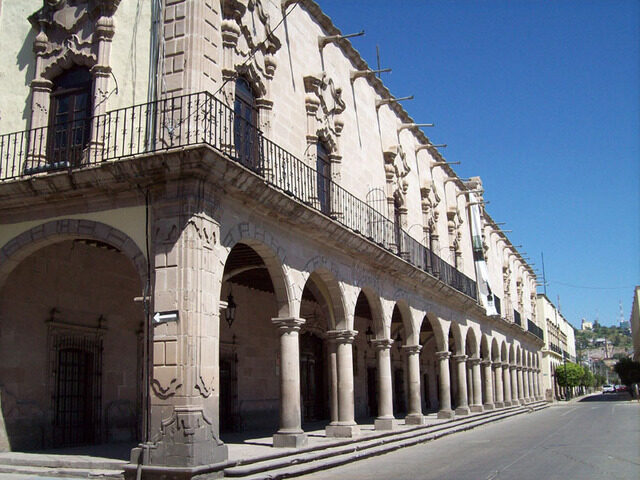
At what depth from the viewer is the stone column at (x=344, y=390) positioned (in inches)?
528

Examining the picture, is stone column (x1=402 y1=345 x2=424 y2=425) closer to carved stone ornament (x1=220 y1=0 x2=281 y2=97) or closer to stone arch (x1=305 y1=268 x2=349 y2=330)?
stone arch (x1=305 y1=268 x2=349 y2=330)

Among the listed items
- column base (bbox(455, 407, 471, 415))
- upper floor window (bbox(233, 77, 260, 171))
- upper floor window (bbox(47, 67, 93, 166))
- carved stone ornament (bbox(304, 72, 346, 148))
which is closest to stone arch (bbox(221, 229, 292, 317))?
upper floor window (bbox(233, 77, 260, 171))

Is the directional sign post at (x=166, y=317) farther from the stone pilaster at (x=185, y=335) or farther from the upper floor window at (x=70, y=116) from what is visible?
the upper floor window at (x=70, y=116)

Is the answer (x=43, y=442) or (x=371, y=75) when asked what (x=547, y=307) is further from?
(x=43, y=442)

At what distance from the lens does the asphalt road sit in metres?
9.54

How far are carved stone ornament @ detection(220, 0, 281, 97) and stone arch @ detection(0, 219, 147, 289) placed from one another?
334 centimetres

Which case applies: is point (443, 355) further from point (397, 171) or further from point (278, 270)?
point (278, 270)

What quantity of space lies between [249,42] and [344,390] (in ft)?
23.6

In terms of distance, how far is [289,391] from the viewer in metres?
11.6

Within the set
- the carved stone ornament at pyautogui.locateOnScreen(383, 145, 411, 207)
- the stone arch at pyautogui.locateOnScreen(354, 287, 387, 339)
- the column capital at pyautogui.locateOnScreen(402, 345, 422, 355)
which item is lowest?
the column capital at pyautogui.locateOnScreen(402, 345, 422, 355)

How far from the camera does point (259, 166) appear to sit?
11.6m

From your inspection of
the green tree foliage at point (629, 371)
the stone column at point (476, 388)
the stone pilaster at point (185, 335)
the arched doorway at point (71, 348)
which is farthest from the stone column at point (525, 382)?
the stone pilaster at point (185, 335)

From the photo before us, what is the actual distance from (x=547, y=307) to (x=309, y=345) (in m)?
48.4

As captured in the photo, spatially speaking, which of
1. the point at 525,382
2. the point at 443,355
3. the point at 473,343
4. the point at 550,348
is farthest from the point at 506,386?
the point at 550,348
